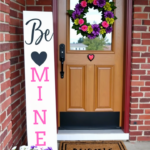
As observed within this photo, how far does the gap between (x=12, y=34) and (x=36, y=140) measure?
41.1 inches

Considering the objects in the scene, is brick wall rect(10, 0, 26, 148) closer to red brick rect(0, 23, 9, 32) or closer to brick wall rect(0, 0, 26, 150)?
brick wall rect(0, 0, 26, 150)

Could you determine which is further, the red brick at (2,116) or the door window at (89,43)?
the door window at (89,43)

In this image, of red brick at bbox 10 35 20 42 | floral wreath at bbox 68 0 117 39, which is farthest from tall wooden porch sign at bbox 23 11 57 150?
floral wreath at bbox 68 0 117 39

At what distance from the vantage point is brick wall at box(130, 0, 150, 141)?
8.74 feet

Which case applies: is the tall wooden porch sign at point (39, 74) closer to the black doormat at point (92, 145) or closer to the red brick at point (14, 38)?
the red brick at point (14, 38)

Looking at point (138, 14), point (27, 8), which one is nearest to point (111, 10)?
point (138, 14)

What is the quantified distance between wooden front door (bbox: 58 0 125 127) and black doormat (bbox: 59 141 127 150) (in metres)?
0.34

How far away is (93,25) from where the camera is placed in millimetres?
2754

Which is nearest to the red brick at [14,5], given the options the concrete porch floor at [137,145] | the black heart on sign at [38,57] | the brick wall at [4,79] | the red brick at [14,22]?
the red brick at [14,22]

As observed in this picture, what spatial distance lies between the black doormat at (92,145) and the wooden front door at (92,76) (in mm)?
342

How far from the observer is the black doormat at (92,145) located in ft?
8.70

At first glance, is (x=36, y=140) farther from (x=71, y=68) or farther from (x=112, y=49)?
(x=112, y=49)

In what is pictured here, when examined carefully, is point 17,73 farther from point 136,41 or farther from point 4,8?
point 136,41

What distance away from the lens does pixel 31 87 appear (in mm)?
2047
